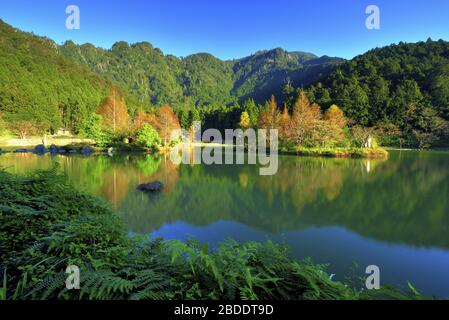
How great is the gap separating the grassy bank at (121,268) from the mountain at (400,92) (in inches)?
1668

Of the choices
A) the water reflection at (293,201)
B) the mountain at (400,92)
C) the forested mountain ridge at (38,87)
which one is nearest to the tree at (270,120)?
the mountain at (400,92)

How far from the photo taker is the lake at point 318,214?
5434 mm

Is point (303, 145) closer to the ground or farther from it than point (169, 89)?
closer to the ground

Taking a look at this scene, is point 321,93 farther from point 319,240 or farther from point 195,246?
point 195,246

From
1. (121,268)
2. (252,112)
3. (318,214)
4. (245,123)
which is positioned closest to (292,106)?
(252,112)

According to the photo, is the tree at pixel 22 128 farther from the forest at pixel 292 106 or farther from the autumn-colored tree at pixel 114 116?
the autumn-colored tree at pixel 114 116

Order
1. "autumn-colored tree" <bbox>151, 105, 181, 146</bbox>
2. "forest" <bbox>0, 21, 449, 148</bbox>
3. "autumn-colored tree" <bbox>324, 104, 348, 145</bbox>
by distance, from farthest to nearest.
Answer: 1. "autumn-colored tree" <bbox>151, 105, 181, 146</bbox>
2. "forest" <bbox>0, 21, 449, 148</bbox>
3. "autumn-colored tree" <bbox>324, 104, 348, 145</bbox>

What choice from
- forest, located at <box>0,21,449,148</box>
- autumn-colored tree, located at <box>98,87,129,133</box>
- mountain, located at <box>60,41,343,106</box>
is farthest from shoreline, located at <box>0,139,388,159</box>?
mountain, located at <box>60,41,343,106</box>

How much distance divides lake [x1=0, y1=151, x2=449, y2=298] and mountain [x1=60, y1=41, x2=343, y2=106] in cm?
8869

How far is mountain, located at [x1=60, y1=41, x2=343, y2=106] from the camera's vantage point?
123 m

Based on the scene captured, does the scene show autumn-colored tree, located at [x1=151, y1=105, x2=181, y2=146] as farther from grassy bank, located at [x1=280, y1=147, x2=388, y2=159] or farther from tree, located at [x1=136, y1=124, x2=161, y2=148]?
grassy bank, located at [x1=280, y1=147, x2=388, y2=159]
